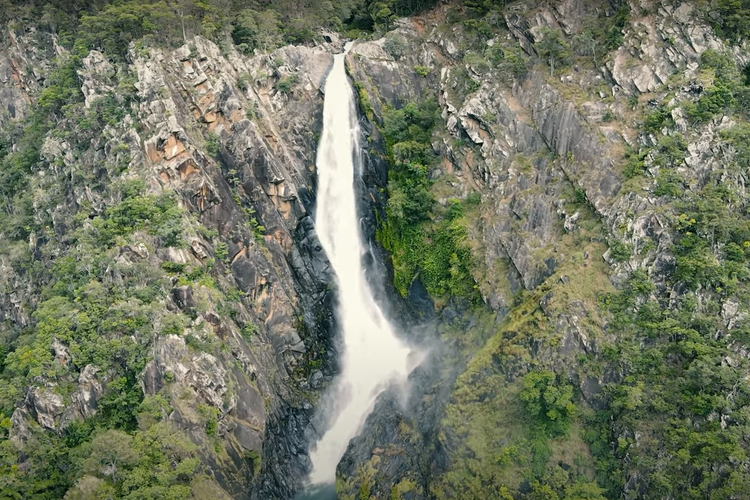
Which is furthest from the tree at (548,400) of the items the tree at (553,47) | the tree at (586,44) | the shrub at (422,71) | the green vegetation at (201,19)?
the green vegetation at (201,19)

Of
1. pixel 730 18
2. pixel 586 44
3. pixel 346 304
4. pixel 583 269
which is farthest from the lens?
pixel 346 304

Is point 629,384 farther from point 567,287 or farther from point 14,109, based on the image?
point 14,109

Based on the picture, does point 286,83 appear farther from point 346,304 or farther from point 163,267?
point 163,267

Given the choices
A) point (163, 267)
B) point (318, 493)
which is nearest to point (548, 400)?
point (318, 493)

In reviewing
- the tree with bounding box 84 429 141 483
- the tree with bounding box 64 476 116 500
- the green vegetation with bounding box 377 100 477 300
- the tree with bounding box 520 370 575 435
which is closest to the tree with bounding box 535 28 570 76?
the green vegetation with bounding box 377 100 477 300

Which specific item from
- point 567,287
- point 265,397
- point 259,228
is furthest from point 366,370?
point 567,287

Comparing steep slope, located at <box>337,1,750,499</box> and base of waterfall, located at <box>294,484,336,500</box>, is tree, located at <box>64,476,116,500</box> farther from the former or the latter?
steep slope, located at <box>337,1,750,499</box>

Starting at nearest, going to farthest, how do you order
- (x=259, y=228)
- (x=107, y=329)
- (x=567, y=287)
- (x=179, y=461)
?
(x=179, y=461), (x=107, y=329), (x=567, y=287), (x=259, y=228)
